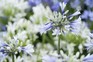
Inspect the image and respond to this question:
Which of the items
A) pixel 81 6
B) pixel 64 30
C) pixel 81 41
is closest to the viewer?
pixel 64 30

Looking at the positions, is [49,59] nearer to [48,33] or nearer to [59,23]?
[59,23]

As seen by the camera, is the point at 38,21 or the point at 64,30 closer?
the point at 64,30

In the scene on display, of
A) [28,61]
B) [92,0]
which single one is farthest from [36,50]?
[92,0]

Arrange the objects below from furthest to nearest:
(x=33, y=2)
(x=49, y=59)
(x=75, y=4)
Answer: (x=33, y=2)
(x=75, y=4)
(x=49, y=59)

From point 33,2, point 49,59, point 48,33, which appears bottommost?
point 49,59

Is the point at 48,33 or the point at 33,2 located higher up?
the point at 33,2

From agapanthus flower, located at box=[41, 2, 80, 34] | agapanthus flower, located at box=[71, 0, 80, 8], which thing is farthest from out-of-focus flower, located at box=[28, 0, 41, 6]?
agapanthus flower, located at box=[41, 2, 80, 34]

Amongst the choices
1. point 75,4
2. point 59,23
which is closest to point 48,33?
point 75,4

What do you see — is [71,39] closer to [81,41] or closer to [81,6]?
[81,41]

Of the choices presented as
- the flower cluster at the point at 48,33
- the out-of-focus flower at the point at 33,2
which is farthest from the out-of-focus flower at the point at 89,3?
the out-of-focus flower at the point at 33,2

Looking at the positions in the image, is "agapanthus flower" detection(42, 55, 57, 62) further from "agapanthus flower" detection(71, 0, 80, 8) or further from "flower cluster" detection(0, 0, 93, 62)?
"agapanthus flower" detection(71, 0, 80, 8)

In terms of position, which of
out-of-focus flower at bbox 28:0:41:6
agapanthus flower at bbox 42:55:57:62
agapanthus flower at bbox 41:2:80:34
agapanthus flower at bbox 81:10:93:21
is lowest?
agapanthus flower at bbox 42:55:57:62
